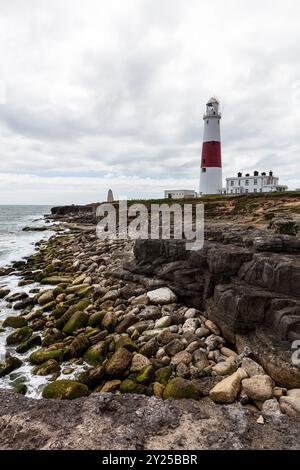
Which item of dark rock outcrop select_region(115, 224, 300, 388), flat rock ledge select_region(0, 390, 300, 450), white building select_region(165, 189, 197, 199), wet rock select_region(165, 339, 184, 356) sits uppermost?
white building select_region(165, 189, 197, 199)

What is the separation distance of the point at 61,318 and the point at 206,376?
497cm

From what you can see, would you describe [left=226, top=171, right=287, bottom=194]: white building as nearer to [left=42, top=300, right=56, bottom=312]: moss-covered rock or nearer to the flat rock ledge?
[left=42, top=300, right=56, bottom=312]: moss-covered rock

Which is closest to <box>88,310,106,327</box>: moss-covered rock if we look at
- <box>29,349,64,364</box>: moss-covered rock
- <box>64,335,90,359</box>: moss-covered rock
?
<box>64,335,90,359</box>: moss-covered rock

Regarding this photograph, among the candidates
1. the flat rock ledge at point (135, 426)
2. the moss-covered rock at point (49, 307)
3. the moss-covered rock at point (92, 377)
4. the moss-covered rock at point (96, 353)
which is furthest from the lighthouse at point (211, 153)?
the flat rock ledge at point (135, 426)

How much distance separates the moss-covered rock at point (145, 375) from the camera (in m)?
5.49

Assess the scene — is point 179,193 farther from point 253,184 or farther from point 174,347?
point 174,347

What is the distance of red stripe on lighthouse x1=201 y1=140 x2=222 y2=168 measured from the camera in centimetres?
4259

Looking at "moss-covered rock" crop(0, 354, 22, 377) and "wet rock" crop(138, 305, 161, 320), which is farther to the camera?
"wet rock" crop(138, 305, 161, 320)

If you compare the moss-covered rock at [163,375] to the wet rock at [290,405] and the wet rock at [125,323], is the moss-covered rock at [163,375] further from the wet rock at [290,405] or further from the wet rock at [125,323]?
the wet rock at [125,323]

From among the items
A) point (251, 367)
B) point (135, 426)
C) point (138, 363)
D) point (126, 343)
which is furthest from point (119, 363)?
point (251, 367)

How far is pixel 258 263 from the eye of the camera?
22.7ft

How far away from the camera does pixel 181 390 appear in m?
4.91

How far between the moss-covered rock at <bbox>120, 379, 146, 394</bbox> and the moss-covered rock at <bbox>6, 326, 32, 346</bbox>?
390 centimetres
